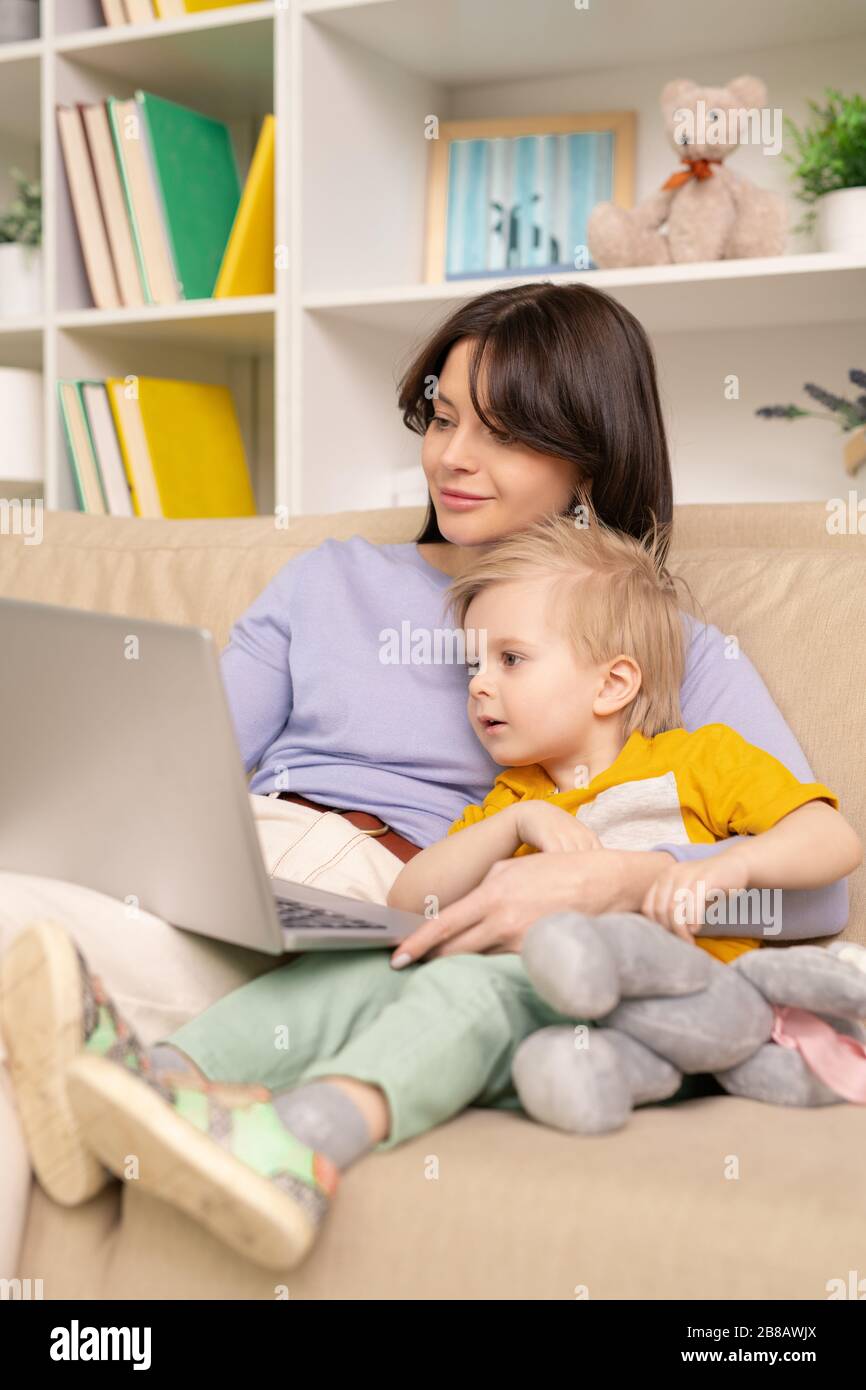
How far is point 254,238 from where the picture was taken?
6.75ft

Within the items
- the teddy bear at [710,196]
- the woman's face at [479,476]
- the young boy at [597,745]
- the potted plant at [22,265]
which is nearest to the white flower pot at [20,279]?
the potted plant at [22,265]

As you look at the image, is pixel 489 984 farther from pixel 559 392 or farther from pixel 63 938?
pixel 559 392

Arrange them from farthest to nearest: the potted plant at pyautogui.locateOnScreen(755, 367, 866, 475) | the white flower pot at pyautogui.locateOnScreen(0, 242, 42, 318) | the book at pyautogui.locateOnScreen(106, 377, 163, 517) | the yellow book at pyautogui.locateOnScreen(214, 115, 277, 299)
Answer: the white flower pot at pyautogui.locateOnScreen(0, 242, 42, 318)
the book at pyautogui.locateOnScreen(106, 377, 163, 517)
the yellow book at pyautogui.locateOnScreen(214, 115, 277, 299)
the potted plant at pyautogui.locateOnScreen(755, 367, 866, 475)

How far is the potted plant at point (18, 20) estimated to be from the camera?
220 cm

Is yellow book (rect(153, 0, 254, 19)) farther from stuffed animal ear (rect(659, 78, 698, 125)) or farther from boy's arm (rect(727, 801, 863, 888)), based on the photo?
boy's arm (rect(727, 801, 863, 888))

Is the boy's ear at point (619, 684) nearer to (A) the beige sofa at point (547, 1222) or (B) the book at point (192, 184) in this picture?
(A) the beige sofa at point (547, 1222)

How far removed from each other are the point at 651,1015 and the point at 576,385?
0.64 meters

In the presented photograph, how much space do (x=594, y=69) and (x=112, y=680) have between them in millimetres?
1609

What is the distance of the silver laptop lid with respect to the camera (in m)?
0.79

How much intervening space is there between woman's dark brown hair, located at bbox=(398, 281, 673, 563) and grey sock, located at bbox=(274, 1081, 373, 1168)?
2.20 ft

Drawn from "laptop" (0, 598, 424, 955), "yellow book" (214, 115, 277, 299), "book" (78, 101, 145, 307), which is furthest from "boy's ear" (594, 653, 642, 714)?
"book" (78, 101, 145, 307)

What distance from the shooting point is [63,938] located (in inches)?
30.0

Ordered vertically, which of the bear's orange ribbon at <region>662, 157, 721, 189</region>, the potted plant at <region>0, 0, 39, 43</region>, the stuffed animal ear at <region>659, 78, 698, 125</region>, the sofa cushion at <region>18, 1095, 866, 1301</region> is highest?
the potted plant at <region>0, 0, 39, 43</region>
